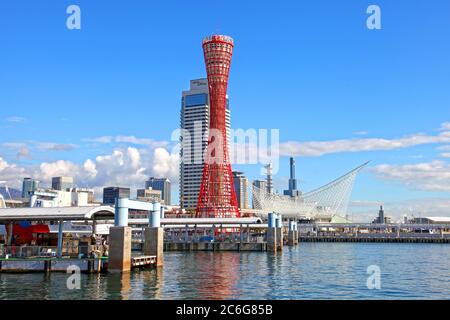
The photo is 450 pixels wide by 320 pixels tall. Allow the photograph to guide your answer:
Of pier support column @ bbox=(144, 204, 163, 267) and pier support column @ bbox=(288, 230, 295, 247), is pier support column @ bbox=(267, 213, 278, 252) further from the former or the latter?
pier support column @ bbox=(144, 204, 163, 267)

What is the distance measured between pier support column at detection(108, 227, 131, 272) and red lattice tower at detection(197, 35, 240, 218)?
204ft

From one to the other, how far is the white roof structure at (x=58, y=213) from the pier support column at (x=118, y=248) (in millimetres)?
6025

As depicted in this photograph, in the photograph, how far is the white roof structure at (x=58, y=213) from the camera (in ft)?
139

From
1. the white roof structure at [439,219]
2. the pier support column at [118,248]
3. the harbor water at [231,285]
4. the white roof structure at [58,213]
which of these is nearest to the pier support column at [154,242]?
the harbor water at [231,285]

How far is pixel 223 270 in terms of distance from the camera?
44.2m

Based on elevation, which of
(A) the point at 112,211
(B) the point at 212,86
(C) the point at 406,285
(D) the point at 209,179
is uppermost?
(B) the point at 212,86

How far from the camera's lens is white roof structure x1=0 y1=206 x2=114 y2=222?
42.4 metres

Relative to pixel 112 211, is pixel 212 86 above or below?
above

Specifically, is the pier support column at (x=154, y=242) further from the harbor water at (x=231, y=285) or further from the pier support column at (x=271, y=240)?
the pier support column at (x=271, y=240)

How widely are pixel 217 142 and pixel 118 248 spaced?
6289cm

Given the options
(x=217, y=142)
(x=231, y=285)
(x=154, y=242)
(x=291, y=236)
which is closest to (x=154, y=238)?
(x=154, y=242)

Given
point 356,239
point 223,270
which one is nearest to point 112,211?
point 223,270
